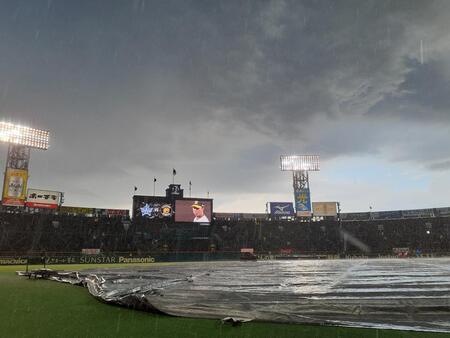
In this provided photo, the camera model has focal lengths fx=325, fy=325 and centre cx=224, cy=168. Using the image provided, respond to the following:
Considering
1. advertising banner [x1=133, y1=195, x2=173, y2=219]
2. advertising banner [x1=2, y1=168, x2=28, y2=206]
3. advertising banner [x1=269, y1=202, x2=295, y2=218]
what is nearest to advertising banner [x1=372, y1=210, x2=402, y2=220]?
advertising banner [x1=269, y1=202, x2=295, y2=218]

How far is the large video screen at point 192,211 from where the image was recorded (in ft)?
187

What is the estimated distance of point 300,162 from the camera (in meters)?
70.8


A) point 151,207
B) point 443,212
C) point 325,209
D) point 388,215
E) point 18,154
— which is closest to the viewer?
point 18,154

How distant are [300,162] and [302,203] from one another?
10164 millimetres

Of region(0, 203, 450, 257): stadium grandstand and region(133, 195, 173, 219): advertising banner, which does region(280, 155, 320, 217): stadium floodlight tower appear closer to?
region(0, 203, 450, 257): stadium grandstand

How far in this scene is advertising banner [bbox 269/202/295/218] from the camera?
2790 inches

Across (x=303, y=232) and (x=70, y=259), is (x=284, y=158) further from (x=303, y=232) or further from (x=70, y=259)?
(x=70, y=259)

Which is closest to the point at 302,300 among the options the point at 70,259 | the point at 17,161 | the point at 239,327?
the point at 239,327

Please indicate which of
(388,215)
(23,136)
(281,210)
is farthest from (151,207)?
(388,215)

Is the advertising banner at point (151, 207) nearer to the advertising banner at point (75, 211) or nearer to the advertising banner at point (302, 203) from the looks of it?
the advertising banner at point (75, 211)

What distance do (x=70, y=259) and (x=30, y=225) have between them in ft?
67.6

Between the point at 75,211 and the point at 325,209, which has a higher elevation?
the point at 325,209

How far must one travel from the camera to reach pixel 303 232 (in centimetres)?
7581

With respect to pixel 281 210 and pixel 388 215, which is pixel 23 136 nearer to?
pixel 281 210
